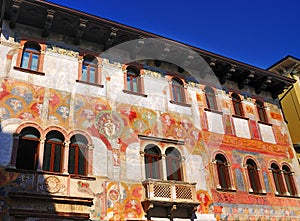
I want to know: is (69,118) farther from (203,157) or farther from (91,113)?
(203,157)

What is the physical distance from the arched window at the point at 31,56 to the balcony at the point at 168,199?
18.2 ft

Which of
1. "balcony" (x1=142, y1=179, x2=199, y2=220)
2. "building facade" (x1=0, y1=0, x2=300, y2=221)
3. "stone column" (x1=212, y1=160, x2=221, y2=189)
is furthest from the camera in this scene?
"stone column" (x1=212, y1=160, x2=221, y2=189)

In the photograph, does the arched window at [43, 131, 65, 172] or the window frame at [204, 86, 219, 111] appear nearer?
the arched window at [43, 131, 65, 172]

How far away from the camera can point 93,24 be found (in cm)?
1267

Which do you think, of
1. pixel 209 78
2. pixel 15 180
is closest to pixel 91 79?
pixel 15 180

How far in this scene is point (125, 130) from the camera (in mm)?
11859

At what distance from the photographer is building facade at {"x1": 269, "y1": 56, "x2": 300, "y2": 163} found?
1938 centimetres

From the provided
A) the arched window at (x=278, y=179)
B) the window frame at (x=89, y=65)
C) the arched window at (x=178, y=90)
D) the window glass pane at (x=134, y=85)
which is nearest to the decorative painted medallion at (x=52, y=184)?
the window frame at (x=89, y=65)

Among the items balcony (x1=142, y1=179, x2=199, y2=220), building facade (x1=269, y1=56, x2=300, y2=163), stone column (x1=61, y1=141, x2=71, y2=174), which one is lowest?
balcony (x1=142, y1=179, x2=199, y2=220)

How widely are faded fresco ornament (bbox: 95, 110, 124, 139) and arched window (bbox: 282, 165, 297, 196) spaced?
7998 millimetres

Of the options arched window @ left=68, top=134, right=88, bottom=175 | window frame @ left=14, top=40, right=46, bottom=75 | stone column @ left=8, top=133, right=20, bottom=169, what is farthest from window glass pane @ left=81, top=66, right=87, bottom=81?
stone column @ left=8, top=133, right=20, bottom=169

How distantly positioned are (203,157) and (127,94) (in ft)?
12.6

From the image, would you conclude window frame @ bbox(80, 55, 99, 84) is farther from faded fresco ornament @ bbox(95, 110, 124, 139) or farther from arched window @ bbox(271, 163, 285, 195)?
A: arched window @ bbox(271, 163, 285, 195)

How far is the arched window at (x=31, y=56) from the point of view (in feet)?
37.7
